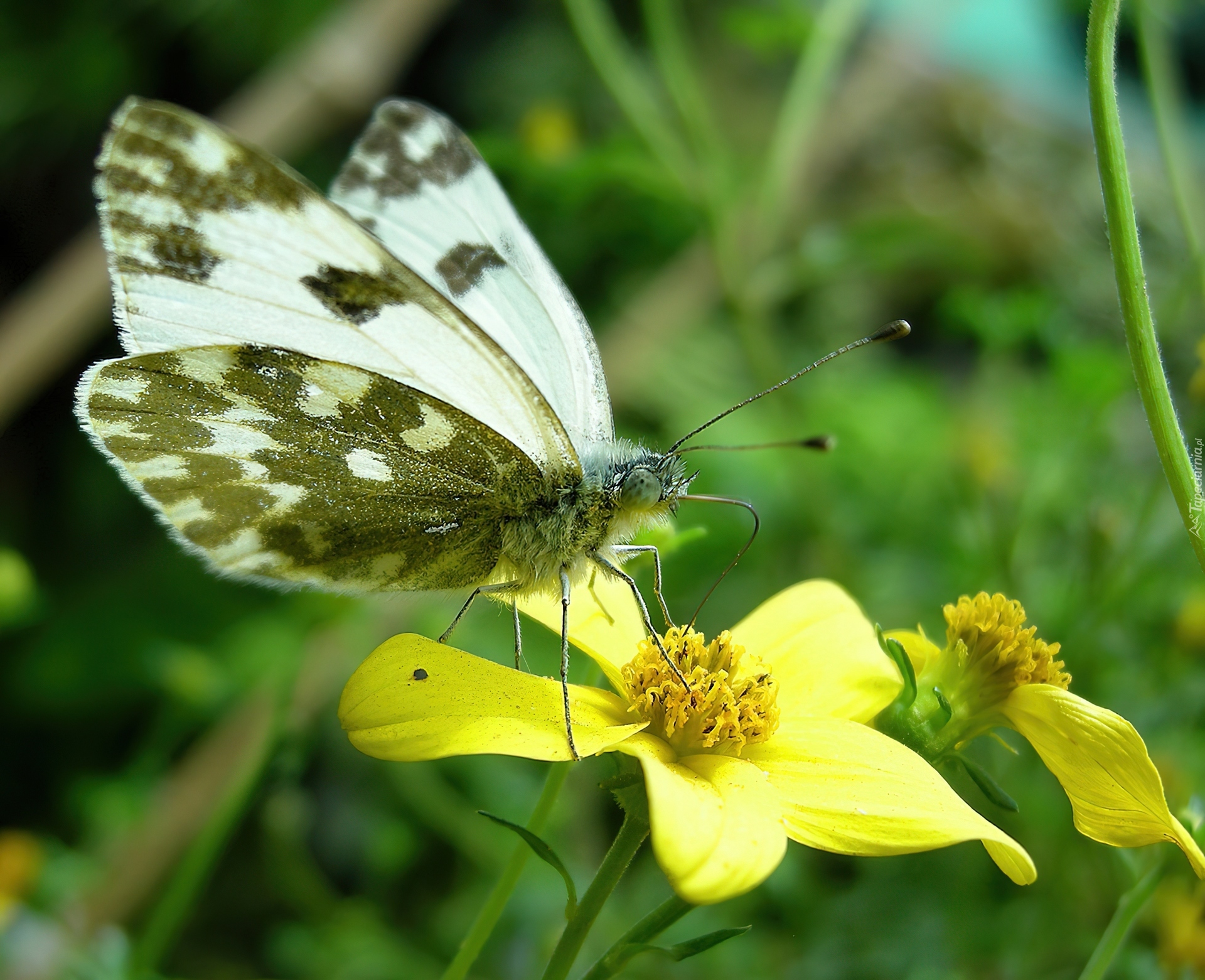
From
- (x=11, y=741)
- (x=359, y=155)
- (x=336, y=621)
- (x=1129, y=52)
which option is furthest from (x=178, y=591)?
(x=1129, y=52)

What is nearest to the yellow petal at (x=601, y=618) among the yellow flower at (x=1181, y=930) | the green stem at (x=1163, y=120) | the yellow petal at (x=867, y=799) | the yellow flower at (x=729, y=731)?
the yellow flower at (x=729, y=731)

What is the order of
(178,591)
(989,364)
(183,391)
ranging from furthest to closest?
(178,591) < (989,364) < (183,391)

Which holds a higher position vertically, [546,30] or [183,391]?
[546,30]

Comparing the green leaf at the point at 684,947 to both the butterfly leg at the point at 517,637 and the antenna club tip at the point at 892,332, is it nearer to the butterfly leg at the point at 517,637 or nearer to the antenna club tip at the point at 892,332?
the butterfly leg at the point at 517,637

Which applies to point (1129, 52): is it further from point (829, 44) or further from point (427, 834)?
point (427, 834)

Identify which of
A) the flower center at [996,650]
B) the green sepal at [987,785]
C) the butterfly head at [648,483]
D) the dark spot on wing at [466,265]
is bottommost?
the green sepal at [987,785]

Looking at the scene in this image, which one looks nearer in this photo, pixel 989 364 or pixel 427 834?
pixel 427 834

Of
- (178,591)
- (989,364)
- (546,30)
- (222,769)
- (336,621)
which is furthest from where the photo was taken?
(546,30)
